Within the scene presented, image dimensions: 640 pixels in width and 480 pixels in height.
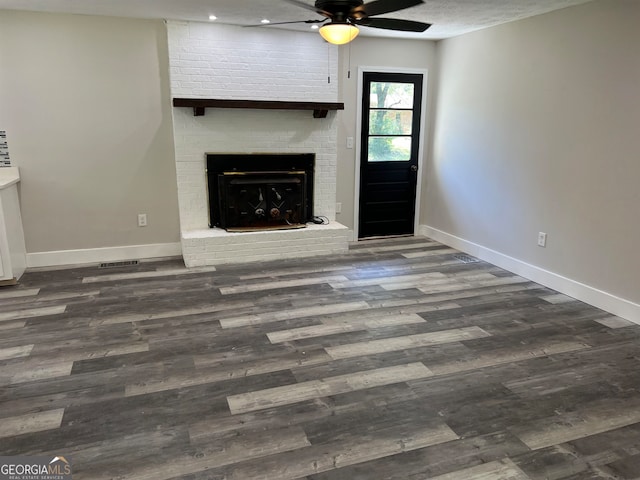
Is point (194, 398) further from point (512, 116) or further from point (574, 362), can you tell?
point (512, 116)

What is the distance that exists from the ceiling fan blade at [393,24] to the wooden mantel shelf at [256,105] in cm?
170

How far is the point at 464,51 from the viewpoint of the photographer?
496 cm

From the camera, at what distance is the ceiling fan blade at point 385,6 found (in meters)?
2.62

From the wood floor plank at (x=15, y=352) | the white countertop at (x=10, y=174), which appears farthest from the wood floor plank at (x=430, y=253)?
the white countertop at (x=10, y=174)

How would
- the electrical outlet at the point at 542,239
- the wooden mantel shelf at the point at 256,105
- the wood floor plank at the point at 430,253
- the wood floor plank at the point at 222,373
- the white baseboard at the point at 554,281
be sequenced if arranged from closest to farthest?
the wood floor plank at the point at 222,373, the white baseboard at the point at 554,281, the electrical outlet at the point at 542,239, the wooden mantel shelf at the point at 256,105, the wood floor plank at the point at 430,253

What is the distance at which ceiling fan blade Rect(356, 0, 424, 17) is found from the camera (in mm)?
2623

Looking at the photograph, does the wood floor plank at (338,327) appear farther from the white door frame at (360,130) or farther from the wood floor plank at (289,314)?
the white door frame at (360,130)

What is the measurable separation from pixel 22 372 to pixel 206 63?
321 cm

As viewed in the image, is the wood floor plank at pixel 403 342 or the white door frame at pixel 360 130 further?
the white door frame at pixel 360 130

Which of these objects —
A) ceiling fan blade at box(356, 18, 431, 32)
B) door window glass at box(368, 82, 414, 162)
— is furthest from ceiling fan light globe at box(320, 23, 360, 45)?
door window glass at box(368, 82, 414, 162)

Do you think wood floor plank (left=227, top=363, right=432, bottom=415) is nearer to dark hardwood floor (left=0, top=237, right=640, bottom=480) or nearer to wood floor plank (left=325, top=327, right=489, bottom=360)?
dark hardwood floor (left=0, top=237, right=640, bottom=480)

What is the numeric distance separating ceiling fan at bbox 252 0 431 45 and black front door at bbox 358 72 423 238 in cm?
213

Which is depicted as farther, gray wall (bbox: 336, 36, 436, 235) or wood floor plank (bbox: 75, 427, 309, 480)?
gray wall (bbox: 336, 36, 436, 235)

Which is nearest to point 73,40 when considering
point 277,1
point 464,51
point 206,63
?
point 206,63
